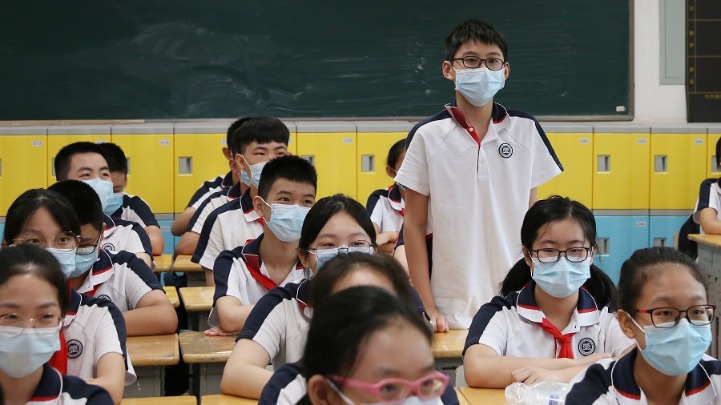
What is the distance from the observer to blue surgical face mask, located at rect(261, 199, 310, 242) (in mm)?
3482

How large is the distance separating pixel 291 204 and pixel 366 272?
1533 millimetres

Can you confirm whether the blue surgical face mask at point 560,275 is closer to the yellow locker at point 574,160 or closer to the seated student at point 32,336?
the seated student at point 32,336

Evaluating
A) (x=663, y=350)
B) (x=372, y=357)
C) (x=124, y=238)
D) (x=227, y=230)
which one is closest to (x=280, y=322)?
(x=663, y=350)

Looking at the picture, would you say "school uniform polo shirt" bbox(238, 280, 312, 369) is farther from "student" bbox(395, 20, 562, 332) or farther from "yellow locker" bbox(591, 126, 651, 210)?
"yellow locker" bbox(591, 126, 651, 210)

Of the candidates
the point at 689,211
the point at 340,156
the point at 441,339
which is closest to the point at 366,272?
the point at 441,339

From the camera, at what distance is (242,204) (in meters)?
4.45

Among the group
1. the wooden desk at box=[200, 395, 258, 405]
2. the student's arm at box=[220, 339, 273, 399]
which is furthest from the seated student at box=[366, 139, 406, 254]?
the wooden desk at box=[200, 395, 258, 405]

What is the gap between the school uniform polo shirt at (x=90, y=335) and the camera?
2.72 meters

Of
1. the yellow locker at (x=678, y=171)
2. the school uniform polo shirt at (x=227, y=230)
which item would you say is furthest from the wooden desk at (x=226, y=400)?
the yellow locker at (x=678, y=171)

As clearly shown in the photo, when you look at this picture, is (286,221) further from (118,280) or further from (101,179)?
(101,179)

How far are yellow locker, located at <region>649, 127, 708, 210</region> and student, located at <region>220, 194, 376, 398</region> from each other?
13.0ft

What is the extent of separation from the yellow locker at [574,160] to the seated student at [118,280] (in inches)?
139

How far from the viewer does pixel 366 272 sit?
6.86ft

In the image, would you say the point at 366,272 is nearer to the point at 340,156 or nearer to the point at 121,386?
the point at 121,386
